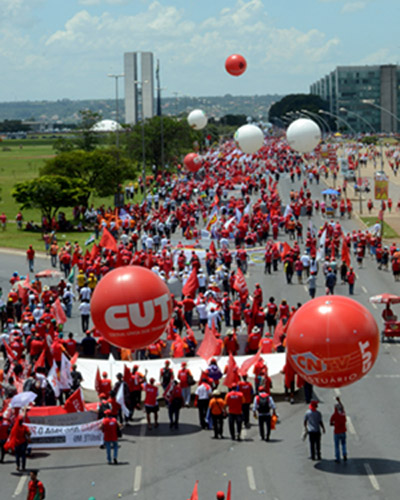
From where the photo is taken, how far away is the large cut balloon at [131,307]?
17.2 meters

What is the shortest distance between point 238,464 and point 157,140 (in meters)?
85.0

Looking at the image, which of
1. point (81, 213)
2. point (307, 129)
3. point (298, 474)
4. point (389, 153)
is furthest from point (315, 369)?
point (389, 153)

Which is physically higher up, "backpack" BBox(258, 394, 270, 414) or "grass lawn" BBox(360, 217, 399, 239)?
"grass lawn" BBox(360, 217, 399, 239)

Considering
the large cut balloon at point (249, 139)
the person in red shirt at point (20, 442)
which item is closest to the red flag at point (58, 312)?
the person in red shirt at point (20, 442)

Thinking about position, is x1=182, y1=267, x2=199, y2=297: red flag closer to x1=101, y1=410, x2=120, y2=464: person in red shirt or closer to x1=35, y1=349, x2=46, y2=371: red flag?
x1=35, y1=349, x2=46, y2=371: red flag

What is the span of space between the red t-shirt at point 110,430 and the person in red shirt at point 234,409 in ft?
7.66

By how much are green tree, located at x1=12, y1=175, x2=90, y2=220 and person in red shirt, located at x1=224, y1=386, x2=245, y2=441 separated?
41.3 meters

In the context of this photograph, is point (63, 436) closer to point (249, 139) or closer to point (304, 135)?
point (304, 135)

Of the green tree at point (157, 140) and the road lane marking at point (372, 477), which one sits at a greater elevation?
the green tree at point (157, 140)

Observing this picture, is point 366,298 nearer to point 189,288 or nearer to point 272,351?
point 189,288

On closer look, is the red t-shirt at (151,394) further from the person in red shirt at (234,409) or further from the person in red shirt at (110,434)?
the person in red shirt at (110,434)

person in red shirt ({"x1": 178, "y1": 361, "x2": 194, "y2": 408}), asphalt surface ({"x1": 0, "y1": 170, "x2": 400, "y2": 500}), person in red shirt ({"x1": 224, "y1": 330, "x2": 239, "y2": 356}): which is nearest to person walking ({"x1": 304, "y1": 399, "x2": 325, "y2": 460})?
asphalt surface ({"x1": 0, "y1": 170, "x2": 400, "y2": 500})

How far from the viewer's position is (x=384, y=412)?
822 inches

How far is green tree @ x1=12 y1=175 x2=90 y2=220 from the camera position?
59.4 meters
